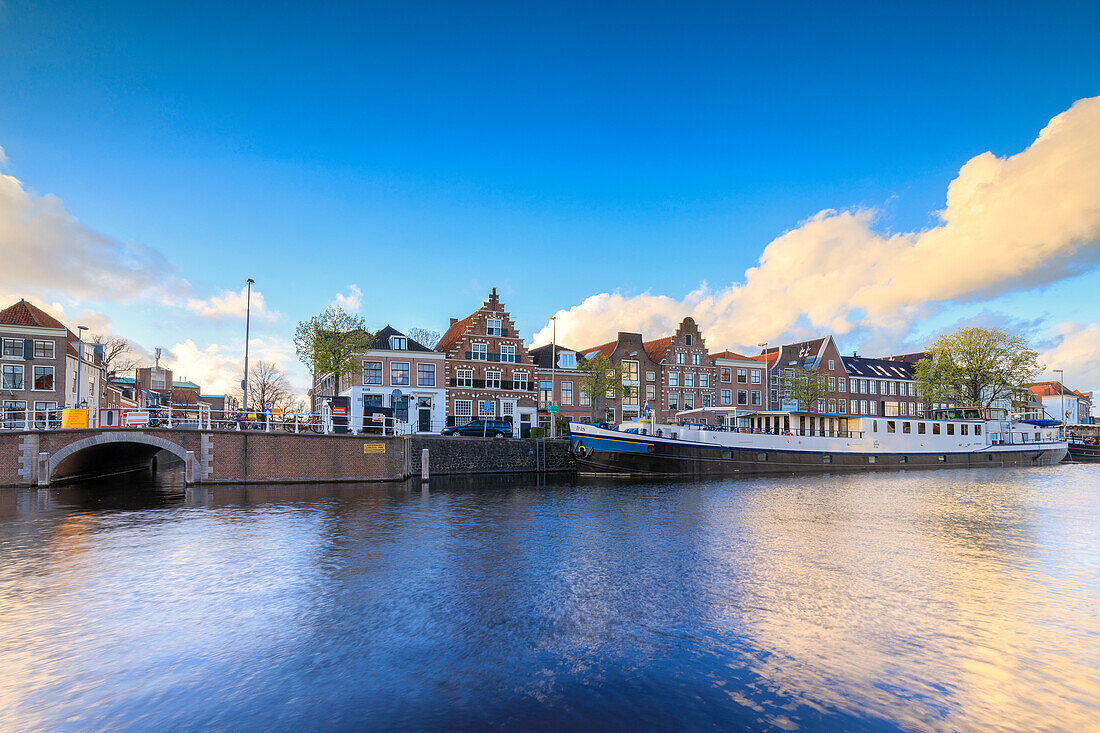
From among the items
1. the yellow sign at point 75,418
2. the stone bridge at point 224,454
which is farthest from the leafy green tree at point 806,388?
the yellow sign at point 75,418

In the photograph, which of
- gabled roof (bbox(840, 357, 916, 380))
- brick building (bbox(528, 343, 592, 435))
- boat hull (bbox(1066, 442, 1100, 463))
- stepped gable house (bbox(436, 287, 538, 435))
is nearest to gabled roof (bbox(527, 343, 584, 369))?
brick building (bbox(528, 343, 592, 435))

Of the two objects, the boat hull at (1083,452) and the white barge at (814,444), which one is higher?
the white barge at (814,444)

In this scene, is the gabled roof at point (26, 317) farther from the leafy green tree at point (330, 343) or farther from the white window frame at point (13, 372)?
the leafy green tree at point (330, 343)

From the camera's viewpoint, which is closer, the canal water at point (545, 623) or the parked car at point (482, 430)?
the canal water at point (545, 623)

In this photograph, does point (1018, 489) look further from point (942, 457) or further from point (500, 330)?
point (500, 330)

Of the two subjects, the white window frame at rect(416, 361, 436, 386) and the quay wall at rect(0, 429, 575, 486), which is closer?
the quay wall at rect(0, 429, 575, 486)

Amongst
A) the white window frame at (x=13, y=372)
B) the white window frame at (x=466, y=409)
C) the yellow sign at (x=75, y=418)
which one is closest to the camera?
the yellow sign at (x=75, y=418)

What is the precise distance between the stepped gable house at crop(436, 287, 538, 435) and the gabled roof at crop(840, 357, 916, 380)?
1962 inches

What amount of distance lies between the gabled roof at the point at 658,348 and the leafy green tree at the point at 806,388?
541 inches

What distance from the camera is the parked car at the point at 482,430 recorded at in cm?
4675

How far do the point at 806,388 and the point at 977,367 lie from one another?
17.0 m

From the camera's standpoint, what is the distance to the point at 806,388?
66.4 m

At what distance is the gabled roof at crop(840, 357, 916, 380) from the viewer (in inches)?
3342

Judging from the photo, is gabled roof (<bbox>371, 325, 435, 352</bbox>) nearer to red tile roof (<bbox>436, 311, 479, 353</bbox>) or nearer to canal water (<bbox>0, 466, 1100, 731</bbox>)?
red tile roof (<bbox>436, 311, 479, 353</bbox>)
